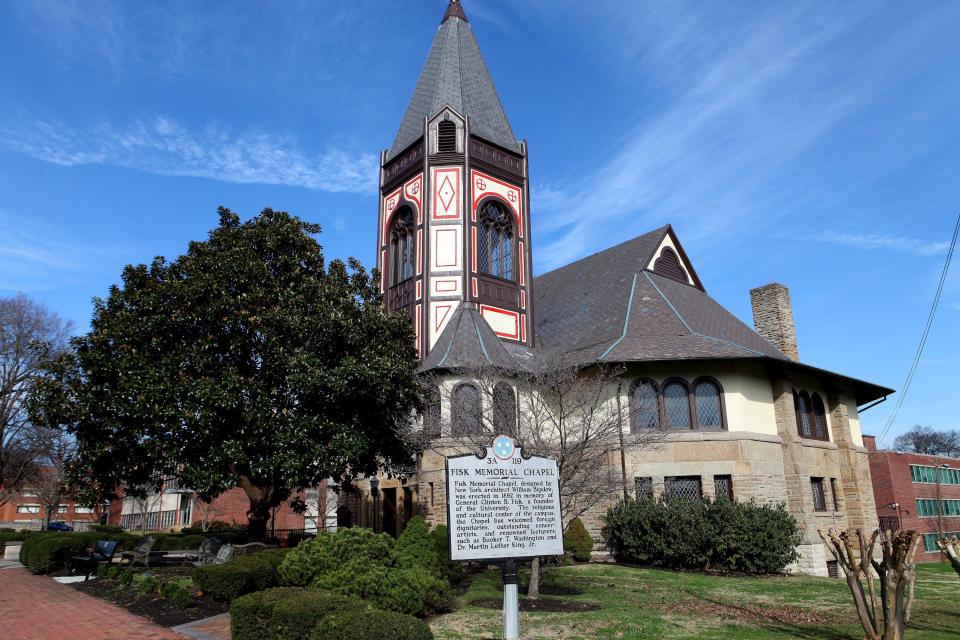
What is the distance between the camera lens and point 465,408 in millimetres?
22062

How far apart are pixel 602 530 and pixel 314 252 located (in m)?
12.5

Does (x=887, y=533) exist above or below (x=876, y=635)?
above

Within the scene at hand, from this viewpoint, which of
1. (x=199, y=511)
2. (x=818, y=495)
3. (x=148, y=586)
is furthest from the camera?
(x=199, y=511)

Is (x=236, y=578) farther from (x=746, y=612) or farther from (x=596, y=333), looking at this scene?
(x=596, y=333)

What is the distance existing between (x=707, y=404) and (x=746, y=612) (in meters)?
12.0

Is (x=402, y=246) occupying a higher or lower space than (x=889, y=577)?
higher

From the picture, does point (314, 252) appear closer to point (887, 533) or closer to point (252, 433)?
point (252, 433)

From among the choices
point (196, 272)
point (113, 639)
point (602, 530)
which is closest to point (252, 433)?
point (196, 272)

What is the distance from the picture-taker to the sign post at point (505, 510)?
8.50 metres

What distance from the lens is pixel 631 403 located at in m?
23.1

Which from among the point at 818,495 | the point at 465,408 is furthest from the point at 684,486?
the point at 465,408

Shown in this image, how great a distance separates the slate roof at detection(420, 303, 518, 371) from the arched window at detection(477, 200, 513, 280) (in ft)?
9.02

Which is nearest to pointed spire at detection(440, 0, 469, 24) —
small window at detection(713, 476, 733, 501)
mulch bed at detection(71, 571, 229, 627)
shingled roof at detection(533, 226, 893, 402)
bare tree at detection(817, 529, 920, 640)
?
shingled roof at detection(533, 226, 893, 402)

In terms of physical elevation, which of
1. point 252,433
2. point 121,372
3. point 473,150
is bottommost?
point 252,433
